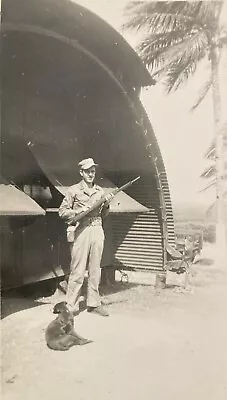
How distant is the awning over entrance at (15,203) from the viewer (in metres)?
2.50

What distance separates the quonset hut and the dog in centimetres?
38

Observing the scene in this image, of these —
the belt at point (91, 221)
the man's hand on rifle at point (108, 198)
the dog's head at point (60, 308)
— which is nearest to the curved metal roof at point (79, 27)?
the man's hand on rifle at point (108, 198)

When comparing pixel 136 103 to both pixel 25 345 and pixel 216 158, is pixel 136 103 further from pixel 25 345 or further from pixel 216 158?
pixel 25 345

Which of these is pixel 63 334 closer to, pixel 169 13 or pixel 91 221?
pixel 91 221

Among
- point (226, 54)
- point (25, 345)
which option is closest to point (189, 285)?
point (25, 345)

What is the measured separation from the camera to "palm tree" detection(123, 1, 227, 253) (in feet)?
7.86

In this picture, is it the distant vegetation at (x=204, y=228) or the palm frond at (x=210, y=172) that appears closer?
the palm frond at (x=210, y=172)

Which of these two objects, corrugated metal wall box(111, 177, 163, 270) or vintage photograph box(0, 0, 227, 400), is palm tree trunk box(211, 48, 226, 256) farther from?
corrugated metal wall box(111, 177, 163, 270)

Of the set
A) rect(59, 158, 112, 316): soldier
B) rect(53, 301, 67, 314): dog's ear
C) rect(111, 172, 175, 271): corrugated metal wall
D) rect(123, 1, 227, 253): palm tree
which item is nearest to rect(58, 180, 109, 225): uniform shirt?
rect(59, 158, 112, 316): soldier

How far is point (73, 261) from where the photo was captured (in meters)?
2.71

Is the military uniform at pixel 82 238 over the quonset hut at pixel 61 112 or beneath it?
beneath

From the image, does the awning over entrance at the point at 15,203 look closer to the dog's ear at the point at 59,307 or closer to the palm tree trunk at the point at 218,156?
the dog's ear at the point at 59,307

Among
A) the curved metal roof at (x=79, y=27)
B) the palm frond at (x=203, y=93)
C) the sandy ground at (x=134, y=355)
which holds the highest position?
the curved metal roof at (x=79, y=27)

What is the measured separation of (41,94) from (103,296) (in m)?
1.16
